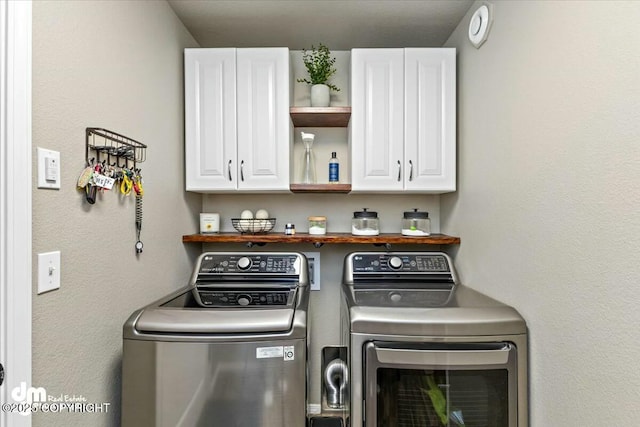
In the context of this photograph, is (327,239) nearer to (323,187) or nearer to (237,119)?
(323,187)

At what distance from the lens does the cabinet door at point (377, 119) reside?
175cm

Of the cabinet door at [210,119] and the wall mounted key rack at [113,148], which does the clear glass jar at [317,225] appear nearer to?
the cabinet door at [210,119]

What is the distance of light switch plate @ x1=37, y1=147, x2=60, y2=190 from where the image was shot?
35.7 inches

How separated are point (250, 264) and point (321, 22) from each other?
137 centimetres

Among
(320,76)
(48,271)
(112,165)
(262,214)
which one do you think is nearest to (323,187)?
(262,214)

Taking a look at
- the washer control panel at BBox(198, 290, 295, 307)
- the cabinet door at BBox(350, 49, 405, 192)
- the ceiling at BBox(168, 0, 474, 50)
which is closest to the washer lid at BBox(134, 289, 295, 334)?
the washer control panel at BBox(198, 290, 295, 307)

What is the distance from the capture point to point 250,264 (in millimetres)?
1790

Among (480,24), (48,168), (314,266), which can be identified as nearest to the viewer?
(48,168)

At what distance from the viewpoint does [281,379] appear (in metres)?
1.15

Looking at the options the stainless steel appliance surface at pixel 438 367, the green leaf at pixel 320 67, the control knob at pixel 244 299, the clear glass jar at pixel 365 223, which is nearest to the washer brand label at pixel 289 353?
the stainless steel appliance surface at pixel 438 367

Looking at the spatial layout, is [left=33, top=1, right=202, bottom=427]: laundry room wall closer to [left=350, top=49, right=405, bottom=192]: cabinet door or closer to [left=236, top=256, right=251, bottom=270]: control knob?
[left=236, top=256, right=251, bottom=270]: control knob

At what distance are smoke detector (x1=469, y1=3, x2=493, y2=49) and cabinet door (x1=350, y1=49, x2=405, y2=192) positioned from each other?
1.16 ft

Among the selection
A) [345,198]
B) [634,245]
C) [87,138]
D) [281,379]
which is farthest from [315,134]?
[634,245]

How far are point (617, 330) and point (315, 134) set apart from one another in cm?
171
